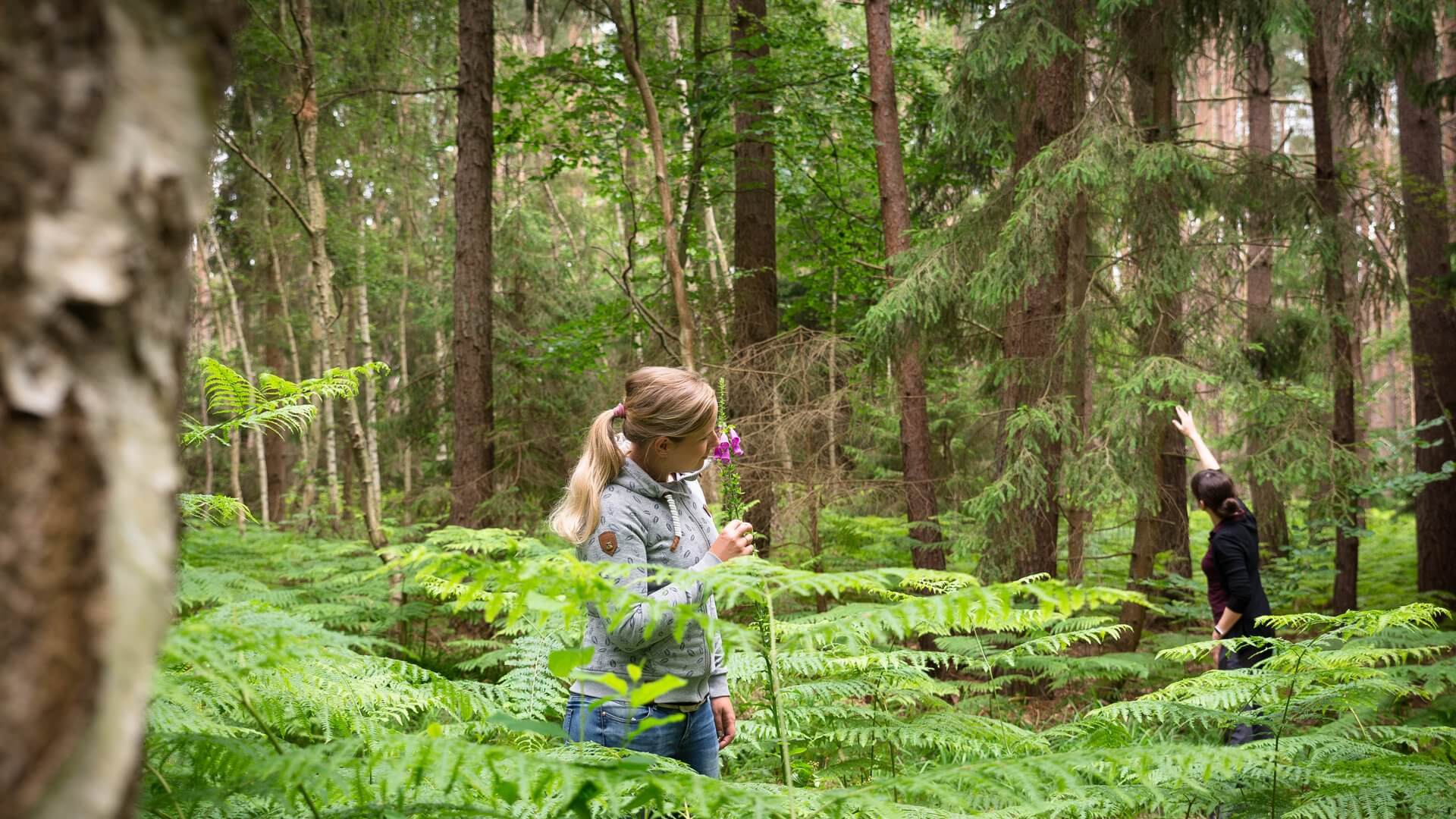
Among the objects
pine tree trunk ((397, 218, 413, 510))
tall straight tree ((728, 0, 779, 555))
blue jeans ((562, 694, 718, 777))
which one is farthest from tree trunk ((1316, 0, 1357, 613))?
pine tree trunk ((397, 218, 413, 510))

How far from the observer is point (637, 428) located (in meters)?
2.73

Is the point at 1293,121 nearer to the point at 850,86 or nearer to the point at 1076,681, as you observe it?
the point at 850,86

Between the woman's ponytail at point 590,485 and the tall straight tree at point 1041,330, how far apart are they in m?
4.88

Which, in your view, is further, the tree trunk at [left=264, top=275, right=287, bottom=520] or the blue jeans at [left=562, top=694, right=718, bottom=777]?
the tree trunk at [left=264, top=275, right=287, bottom=520]

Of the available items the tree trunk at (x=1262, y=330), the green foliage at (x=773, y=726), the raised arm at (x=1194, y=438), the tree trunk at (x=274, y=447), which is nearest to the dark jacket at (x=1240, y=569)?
the raised arm at (x=1194, y=438)

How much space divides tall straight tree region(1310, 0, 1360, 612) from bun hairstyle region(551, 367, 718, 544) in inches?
259

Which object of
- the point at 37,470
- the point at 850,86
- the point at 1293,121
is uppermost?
the point at 1293,121

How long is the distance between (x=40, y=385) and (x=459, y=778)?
131 centimetres

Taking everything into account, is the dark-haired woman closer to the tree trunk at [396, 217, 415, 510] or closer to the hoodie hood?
the hoodie hood

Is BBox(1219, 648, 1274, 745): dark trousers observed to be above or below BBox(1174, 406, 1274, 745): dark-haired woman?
below

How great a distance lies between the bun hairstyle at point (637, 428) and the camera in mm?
2641

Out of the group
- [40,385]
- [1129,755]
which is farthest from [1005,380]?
[40,385]

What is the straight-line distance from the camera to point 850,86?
1041 centimetres

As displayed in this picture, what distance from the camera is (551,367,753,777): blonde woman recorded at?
259 cm
